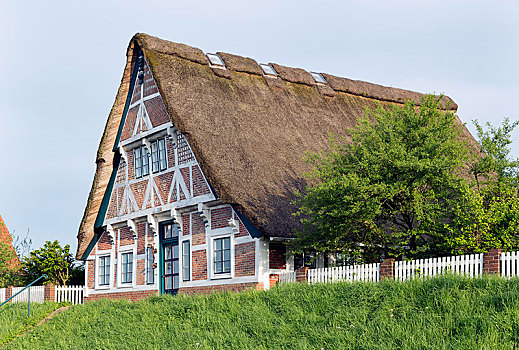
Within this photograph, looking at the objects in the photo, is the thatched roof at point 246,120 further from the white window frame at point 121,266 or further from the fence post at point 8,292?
the fence post at point 8,292

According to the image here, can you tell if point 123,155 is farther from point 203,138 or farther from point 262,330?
point 262,330

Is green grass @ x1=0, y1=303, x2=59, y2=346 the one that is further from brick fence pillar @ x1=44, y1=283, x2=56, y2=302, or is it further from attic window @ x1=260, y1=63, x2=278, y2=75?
attic window @ x1=260, y1=63, x2=278, y2=75

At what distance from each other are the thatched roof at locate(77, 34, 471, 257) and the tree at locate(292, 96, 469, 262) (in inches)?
76.4

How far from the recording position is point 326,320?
12.3m

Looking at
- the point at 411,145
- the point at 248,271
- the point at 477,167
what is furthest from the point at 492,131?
the point at 248,271

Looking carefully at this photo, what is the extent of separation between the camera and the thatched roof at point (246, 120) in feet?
62.7

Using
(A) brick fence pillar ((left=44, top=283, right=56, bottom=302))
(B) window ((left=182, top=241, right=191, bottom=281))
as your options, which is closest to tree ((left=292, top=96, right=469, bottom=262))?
(B) window ((left=182, top=241, right=191, bottom=281))

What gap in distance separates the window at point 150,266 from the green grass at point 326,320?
5420mm

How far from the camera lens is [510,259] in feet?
42.2

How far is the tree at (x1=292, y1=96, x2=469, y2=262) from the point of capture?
16.0 m

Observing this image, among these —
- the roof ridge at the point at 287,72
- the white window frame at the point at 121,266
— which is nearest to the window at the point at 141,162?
the white window frame at the point at 121,266

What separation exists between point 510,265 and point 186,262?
36.1 ft

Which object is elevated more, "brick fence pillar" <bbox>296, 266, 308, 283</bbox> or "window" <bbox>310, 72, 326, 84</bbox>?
"window" <bbox>310, 72, 326, 84</bbox>

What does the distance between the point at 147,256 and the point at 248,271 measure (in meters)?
5.22
